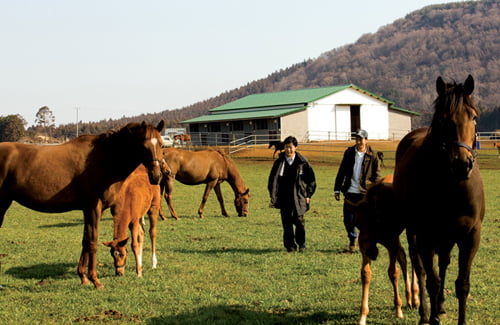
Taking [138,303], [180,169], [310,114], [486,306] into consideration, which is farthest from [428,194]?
[310,114]

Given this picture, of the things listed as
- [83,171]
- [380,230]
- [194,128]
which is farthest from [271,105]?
[380,230]

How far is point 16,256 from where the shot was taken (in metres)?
10.3

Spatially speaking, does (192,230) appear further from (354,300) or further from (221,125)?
(221,125)

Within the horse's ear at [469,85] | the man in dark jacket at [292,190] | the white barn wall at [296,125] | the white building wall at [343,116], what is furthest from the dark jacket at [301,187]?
the white building wall at [343,116]

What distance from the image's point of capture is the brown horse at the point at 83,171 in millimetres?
7547

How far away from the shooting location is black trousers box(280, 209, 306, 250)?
1062 cm

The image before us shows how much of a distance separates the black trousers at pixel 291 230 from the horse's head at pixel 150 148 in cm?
370

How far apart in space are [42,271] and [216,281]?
3.06 m

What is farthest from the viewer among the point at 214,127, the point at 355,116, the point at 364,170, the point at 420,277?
the point at 214,127

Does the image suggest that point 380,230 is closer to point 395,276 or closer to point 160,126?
point 395,276

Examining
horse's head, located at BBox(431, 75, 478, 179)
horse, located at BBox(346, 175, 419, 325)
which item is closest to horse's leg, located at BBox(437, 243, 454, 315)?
horse, located at BBox(346, 175, 419, 325)

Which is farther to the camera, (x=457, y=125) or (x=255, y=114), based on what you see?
(x=255, y=114)

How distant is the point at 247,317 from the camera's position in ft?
21.0

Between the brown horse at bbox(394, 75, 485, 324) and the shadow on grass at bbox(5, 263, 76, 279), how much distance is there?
5.90 m
